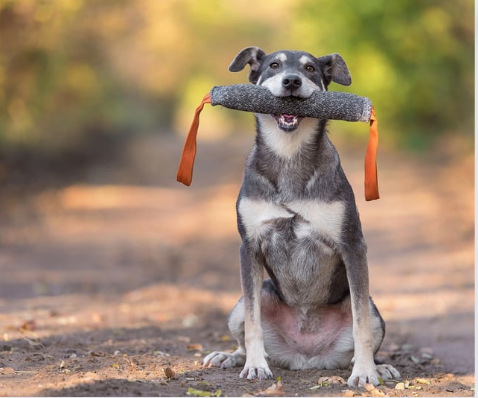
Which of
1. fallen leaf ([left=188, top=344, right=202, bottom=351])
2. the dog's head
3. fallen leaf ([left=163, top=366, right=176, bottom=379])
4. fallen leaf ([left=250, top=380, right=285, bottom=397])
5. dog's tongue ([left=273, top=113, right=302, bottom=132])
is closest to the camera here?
fallen leaf ([left=250, top=380, right=285, bottom=397])

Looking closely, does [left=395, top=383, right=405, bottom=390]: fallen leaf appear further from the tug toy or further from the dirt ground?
the tug toy

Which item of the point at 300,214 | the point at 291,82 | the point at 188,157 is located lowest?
the point at 300,214

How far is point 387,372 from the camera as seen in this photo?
5.79m

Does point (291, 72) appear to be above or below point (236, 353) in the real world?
above

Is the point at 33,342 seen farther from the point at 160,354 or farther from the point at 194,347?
the point at 194,347

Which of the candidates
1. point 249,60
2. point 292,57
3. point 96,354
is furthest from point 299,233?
point 96,354

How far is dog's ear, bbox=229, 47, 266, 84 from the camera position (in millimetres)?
6254

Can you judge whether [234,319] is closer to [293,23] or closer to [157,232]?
[157,232]

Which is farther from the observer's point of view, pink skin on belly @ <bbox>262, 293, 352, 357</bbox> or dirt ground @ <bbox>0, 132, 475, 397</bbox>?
pink skin on belly @ <bbox>262, 293, 352, 357</bbox>

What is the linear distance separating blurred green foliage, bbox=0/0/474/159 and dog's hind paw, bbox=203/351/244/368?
982 centimetres

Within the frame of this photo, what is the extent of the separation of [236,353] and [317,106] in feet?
6.51

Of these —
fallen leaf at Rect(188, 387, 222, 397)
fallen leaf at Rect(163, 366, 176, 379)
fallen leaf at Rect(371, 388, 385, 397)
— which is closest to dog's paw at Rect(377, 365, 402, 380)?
fallen leaf at Rect(371, 388, 385, 397)

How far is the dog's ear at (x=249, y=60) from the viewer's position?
6254 millimetres

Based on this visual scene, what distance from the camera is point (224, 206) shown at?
1961 centimetres
